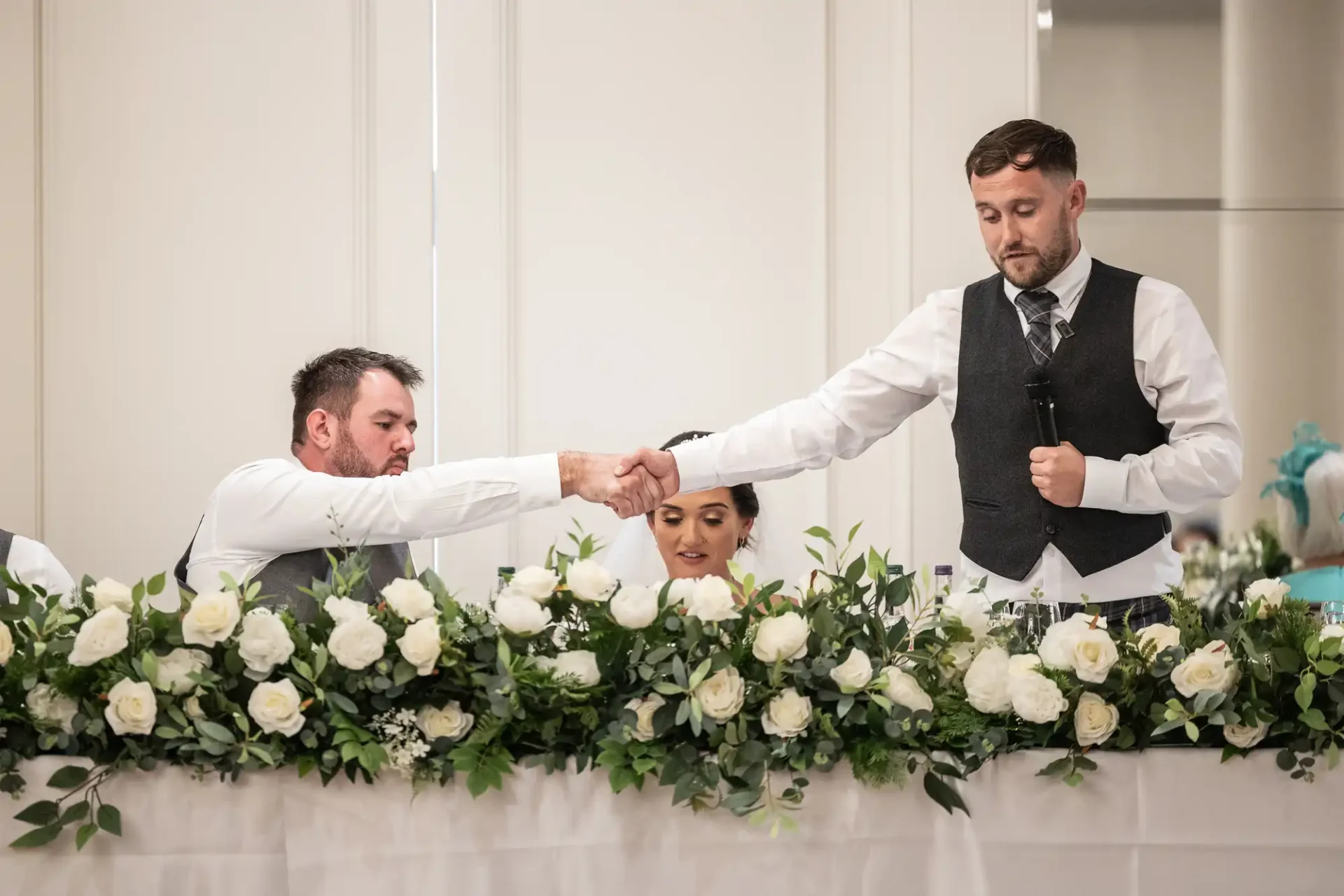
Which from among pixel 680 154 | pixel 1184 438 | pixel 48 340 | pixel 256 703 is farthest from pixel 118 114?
pixel 1184 438

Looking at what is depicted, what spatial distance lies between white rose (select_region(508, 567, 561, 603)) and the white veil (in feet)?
4.96

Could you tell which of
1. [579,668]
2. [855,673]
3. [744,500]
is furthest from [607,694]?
[744,500]

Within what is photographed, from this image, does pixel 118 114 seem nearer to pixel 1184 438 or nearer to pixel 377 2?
pixel 377 2

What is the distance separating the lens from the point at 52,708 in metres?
1.41

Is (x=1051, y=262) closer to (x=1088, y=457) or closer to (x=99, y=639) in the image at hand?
(x=1088, y=457)

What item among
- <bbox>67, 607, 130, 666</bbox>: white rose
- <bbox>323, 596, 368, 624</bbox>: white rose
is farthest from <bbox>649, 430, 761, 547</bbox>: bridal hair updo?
<bbox>67, 607, 130, 666</bbox>: white rose

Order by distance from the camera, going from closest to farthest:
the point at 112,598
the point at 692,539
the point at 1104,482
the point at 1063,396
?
the point at 112,598, the point at 1104,482, the point at 1063,396, the point at 692,539

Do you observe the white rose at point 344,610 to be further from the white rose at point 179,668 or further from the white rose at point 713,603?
the white rose at point 713,603

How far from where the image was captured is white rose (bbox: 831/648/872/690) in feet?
4.53

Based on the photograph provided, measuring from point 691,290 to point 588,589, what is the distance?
2.13m

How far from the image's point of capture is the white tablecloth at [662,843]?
1396mm

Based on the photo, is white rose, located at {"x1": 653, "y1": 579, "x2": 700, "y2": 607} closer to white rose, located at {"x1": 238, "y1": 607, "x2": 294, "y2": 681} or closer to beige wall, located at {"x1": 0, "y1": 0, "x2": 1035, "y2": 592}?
white rose, located at {"x1": 238, "y1": 607, "x2": 294, "y2": 681}

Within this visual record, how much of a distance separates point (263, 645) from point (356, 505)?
2.91 feet

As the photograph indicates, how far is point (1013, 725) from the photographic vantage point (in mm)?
1441
